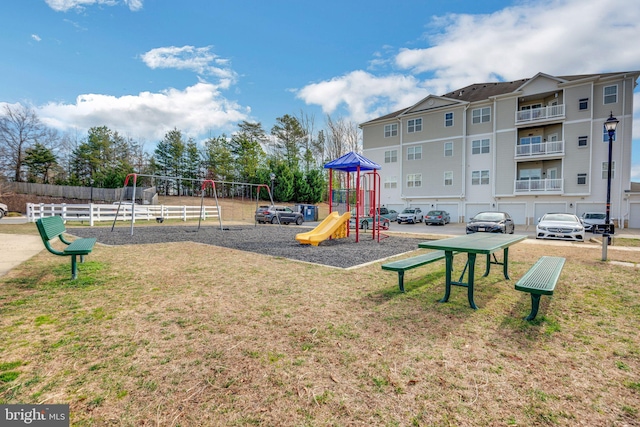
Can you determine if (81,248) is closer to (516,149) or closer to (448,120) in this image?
(516,149)

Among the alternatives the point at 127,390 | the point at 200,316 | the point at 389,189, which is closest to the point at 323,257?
the point at 200,316

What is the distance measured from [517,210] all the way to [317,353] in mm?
30664

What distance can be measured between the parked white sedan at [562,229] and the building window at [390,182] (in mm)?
20101

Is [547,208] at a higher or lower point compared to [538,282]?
higher

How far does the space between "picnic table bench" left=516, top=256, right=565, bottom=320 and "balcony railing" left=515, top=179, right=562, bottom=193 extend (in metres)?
26.3

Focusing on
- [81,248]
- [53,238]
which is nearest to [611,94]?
[81,248]

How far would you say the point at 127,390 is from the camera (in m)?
2.33

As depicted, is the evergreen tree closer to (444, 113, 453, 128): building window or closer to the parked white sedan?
(444, 113, 453, 128): building window

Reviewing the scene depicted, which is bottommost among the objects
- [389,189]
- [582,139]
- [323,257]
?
[323,257]

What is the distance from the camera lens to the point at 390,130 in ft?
115

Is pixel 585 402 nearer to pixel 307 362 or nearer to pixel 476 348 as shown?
pixel 476 348

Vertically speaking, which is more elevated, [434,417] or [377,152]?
[377,152]

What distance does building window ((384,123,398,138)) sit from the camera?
34.6 m

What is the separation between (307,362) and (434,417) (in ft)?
3.73
